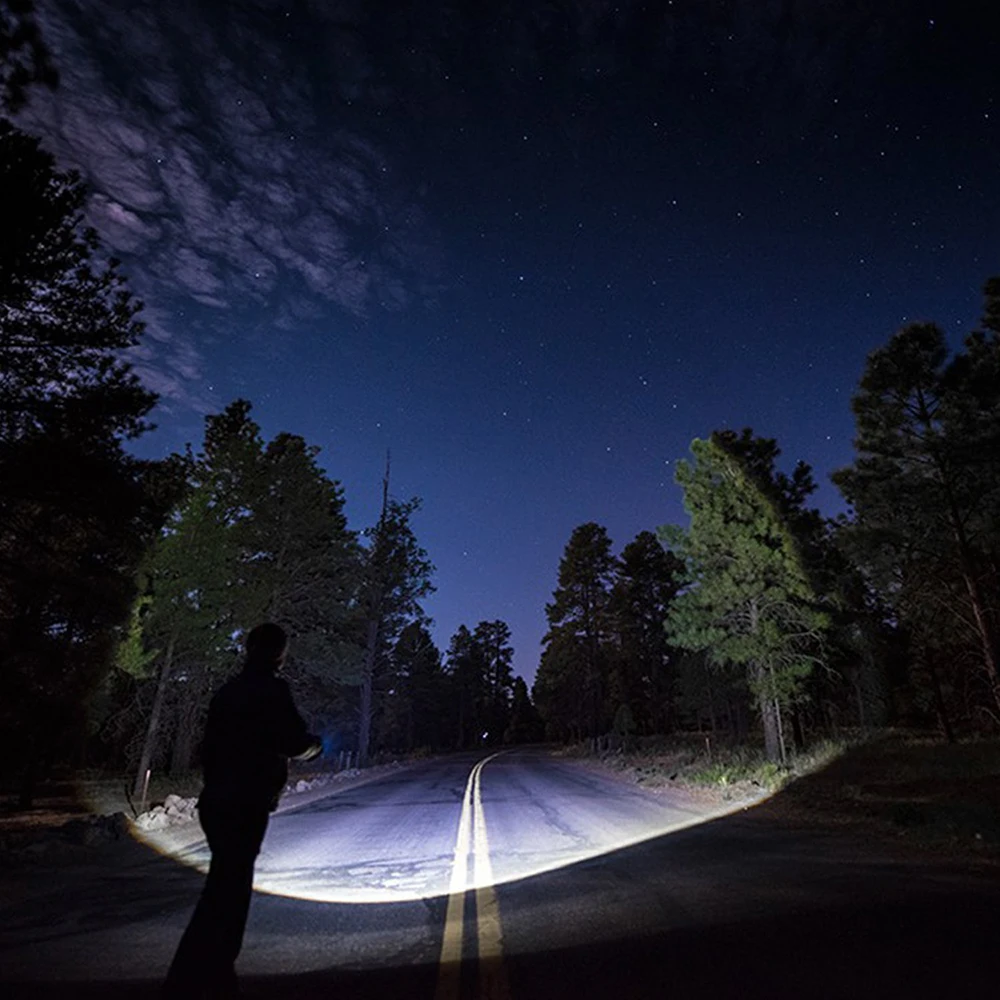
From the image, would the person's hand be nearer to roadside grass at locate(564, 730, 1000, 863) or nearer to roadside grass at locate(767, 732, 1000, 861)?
roadside grass at locate(564, 730, 1000, 863)

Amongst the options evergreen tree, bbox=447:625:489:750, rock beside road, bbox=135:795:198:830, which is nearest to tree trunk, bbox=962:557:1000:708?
rock beside road, bbox=135:795:198:830

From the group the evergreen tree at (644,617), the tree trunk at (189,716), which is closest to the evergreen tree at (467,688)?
the evergreen tree at (644,617)

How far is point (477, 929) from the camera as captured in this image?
459cm

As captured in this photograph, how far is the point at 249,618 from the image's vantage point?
18984 mm

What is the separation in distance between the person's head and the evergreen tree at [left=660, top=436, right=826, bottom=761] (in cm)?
1733

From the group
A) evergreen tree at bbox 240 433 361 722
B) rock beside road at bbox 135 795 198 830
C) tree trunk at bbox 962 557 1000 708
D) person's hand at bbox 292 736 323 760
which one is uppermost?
evergreen tree at bbox 240 433 361 722

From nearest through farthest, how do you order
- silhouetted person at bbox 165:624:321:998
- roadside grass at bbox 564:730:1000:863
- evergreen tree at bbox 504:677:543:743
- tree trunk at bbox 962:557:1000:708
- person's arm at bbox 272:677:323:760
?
silhouetted person at bbox 165:624:321:998 < person's arm at bbox 272:677:323:760 < roadside grass at bbox 564:730:1000:863 < tree trunk at bbox 962:557:1000:708 < evergreen tree at bbox 504:677:543:743

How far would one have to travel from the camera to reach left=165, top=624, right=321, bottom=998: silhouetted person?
2.94m

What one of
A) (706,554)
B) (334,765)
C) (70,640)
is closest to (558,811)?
(706,554)

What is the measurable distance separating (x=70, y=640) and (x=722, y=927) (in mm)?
17781

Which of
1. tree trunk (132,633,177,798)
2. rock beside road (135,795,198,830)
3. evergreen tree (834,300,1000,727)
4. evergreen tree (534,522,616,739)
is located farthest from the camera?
evergreen tree (534,522,616,739)

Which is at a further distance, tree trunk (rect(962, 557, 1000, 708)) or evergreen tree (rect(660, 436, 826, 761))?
evergreen tree (rect(660, 436, 826, 761))

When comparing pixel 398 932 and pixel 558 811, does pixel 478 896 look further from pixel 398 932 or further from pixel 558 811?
pixel 558 811

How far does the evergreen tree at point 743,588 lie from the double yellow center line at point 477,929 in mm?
12425
